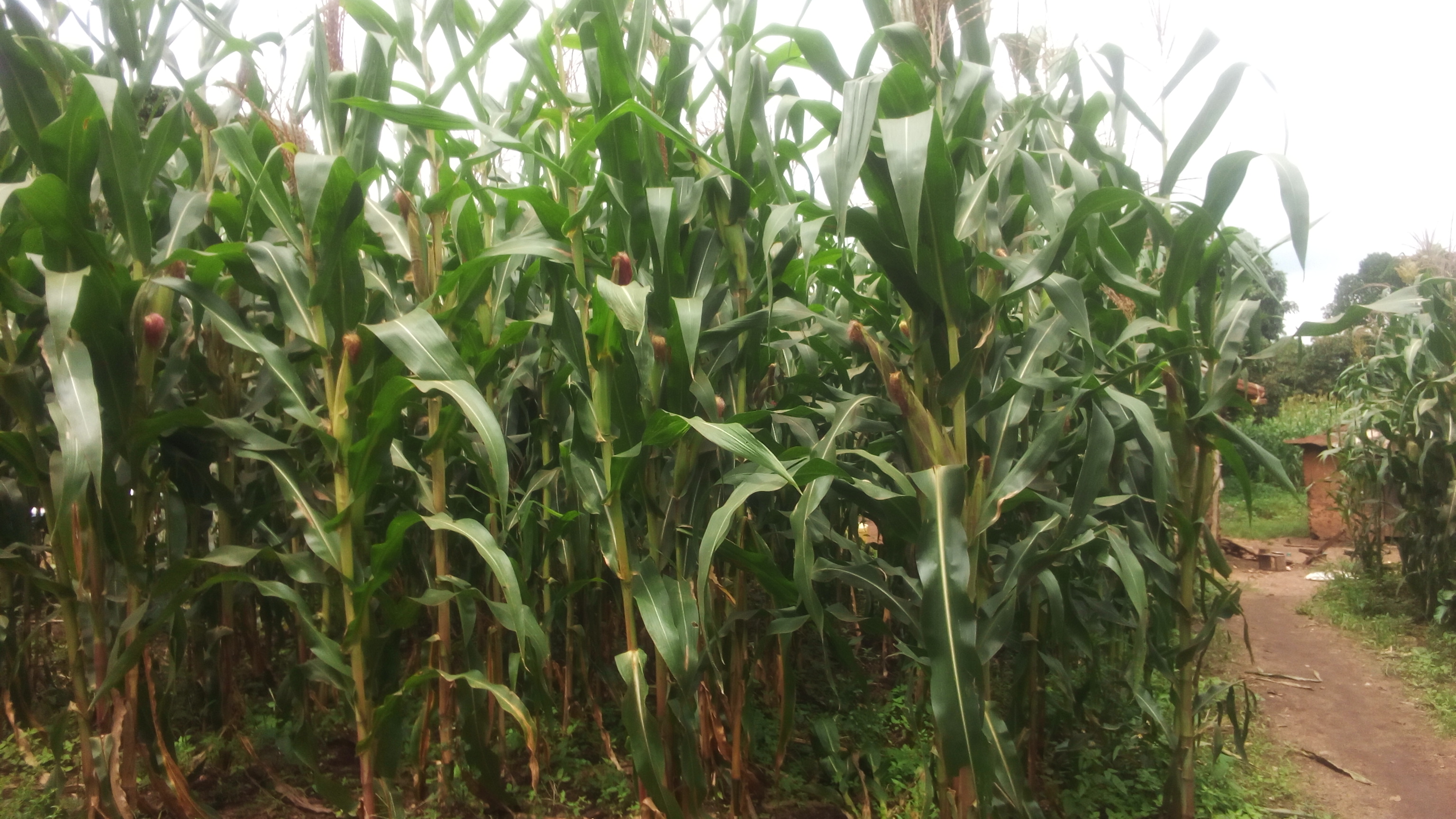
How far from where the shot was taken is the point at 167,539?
1.75m

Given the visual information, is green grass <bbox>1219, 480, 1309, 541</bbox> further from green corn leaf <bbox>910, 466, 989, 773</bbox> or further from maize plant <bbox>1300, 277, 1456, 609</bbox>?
green corn leaf <bbox>910, 466, 989, 773</bbox>

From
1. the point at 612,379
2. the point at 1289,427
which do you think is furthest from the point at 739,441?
the point at 1289,427

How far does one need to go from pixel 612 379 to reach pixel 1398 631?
15.9ft

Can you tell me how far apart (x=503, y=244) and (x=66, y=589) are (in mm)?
1163

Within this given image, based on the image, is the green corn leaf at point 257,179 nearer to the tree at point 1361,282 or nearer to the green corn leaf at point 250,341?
the green corn leaf at point 250,341

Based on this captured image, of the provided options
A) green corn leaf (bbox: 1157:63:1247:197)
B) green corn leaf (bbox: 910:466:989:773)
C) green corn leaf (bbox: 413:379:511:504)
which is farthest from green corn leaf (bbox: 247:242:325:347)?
green corn leaf (bbox: 1157:63:1247:197)

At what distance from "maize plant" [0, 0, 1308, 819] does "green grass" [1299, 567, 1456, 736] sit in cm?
231

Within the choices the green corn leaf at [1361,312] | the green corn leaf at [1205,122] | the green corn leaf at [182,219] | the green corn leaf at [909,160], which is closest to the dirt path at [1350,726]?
the green corn leaf at [1361,312]

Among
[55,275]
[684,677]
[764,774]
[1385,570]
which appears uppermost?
[55,275]

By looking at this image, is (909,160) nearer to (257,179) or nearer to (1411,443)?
(257,179)

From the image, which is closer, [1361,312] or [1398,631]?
[1361,312]

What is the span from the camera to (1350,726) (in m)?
2.99

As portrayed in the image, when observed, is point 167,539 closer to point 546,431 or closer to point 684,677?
point 546,431

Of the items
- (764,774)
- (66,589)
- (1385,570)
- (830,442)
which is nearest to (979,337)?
(830,442)
